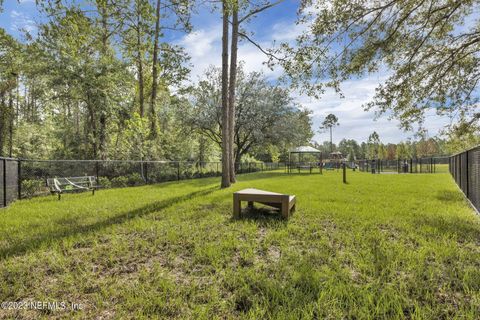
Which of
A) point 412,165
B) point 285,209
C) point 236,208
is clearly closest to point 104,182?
point 236,208

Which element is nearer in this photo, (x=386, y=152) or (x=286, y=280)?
(x=286, y=280)

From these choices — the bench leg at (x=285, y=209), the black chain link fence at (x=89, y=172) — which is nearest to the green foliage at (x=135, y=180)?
the black chain link fence at (x=89, y=172)

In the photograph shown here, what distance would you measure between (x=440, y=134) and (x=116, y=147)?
53.6 feet

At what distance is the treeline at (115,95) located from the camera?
6.12m

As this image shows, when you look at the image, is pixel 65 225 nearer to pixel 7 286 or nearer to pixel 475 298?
pixel 7 286

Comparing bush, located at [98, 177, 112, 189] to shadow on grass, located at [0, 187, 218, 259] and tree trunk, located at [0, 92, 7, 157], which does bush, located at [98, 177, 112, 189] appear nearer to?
shadow on grass, located at [0, 187, 218, 259]

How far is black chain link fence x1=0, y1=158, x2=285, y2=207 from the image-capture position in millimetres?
6872

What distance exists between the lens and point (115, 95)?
14203 millimetres

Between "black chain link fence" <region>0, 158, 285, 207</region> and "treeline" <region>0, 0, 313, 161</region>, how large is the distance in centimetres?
139

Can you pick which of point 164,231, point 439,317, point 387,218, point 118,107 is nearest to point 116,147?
point 118,107

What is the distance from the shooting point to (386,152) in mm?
64312

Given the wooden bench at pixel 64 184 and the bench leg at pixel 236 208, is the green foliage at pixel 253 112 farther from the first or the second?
the bench leg at pixel 236 208

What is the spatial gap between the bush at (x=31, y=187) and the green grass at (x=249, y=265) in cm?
362

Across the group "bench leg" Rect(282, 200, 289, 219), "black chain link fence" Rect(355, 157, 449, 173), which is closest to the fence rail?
"black chain link fence" Rect(355, 157, 449, 173)
